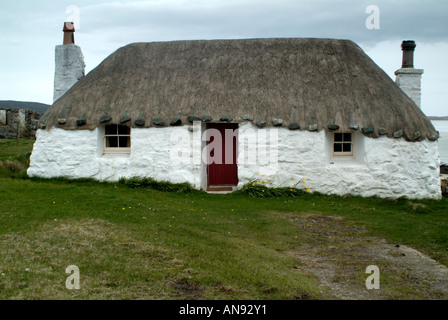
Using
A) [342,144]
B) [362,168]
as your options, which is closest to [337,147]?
[342,144]

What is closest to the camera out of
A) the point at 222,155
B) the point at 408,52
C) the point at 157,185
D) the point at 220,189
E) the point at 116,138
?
the point at 157,185

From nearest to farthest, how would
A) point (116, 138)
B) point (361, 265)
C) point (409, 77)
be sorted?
point (361, 265), point (116, 138), point (409, 77)

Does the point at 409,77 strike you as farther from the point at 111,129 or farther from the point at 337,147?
the point at 111,129

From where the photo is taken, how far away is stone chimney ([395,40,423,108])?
1501 cm

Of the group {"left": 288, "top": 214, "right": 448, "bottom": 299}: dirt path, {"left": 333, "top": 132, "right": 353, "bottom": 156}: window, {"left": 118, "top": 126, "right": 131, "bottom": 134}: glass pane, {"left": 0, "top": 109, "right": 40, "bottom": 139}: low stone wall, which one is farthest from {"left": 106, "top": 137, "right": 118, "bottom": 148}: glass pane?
{"left": 0, "top": 109, "right": 40, "bottom": 139}: low stone wall

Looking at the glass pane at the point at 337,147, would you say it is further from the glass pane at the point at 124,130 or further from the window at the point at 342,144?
the glass pane at the point at 124,130

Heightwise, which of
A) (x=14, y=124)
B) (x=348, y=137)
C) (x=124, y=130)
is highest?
(x=14, y=124)

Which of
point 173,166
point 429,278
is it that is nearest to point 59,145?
point 173,166

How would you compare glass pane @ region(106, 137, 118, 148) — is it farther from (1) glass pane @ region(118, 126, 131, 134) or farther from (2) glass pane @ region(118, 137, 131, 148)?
(1) glass pane @ region(118, 126, 131, 134)

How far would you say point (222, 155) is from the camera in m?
13.6

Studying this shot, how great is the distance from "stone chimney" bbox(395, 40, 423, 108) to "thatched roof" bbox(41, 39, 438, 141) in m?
1.43

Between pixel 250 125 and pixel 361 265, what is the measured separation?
684 cm
